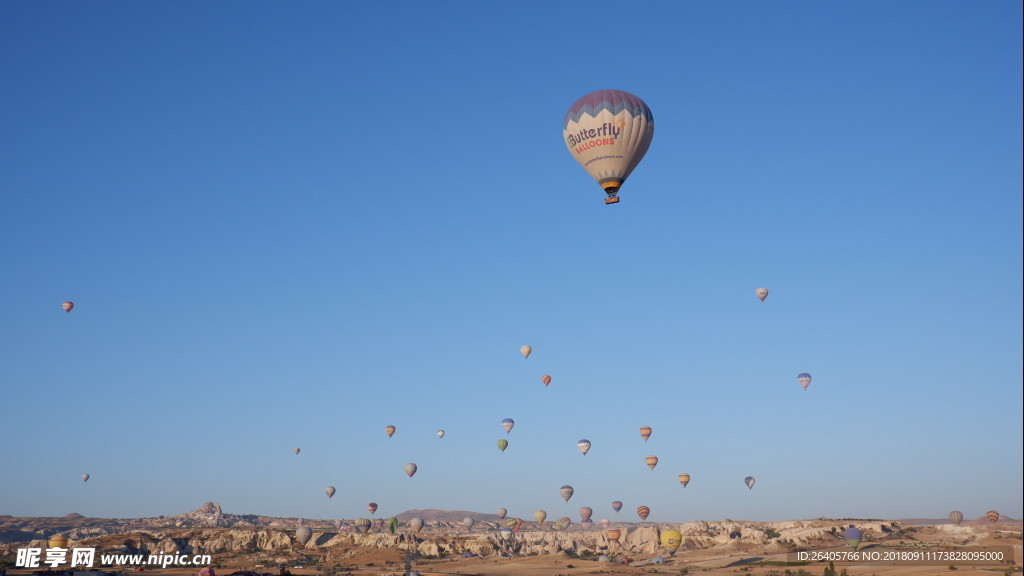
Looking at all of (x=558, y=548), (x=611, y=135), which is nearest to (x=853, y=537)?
(x=558, y=548)

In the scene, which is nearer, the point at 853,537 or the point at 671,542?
the point at 853,537

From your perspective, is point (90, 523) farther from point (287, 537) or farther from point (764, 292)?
point (764, 292)

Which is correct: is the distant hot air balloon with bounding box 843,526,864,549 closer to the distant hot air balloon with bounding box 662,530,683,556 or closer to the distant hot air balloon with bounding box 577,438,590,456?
the distant hot air balloon with bounding box 662,530,683,556

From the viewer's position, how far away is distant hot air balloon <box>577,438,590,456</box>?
99.6 meters

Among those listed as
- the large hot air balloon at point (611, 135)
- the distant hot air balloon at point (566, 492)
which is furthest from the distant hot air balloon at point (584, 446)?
the large hot air balloon at point (611, 135)

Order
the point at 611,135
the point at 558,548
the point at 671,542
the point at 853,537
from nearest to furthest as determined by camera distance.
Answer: the point at 611,135, the point at 853,537, the point at 671,542, the point at 558,548

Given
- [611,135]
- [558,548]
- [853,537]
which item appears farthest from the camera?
[558,548]

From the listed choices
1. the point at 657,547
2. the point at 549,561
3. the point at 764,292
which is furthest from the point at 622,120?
the point at 657,547

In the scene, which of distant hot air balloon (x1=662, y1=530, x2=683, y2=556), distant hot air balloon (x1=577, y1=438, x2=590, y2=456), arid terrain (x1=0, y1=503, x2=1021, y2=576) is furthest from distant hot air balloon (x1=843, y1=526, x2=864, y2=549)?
distant hot air balloon (x1=577, y1=438, x2=590, y2=456)

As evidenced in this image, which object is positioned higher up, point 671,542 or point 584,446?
point 584,446

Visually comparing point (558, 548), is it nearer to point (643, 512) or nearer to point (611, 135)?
point (643, 512)

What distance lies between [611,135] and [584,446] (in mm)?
52010

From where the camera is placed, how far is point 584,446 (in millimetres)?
100000

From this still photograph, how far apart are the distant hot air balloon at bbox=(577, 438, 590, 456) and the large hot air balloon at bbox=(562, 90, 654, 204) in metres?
49.6
